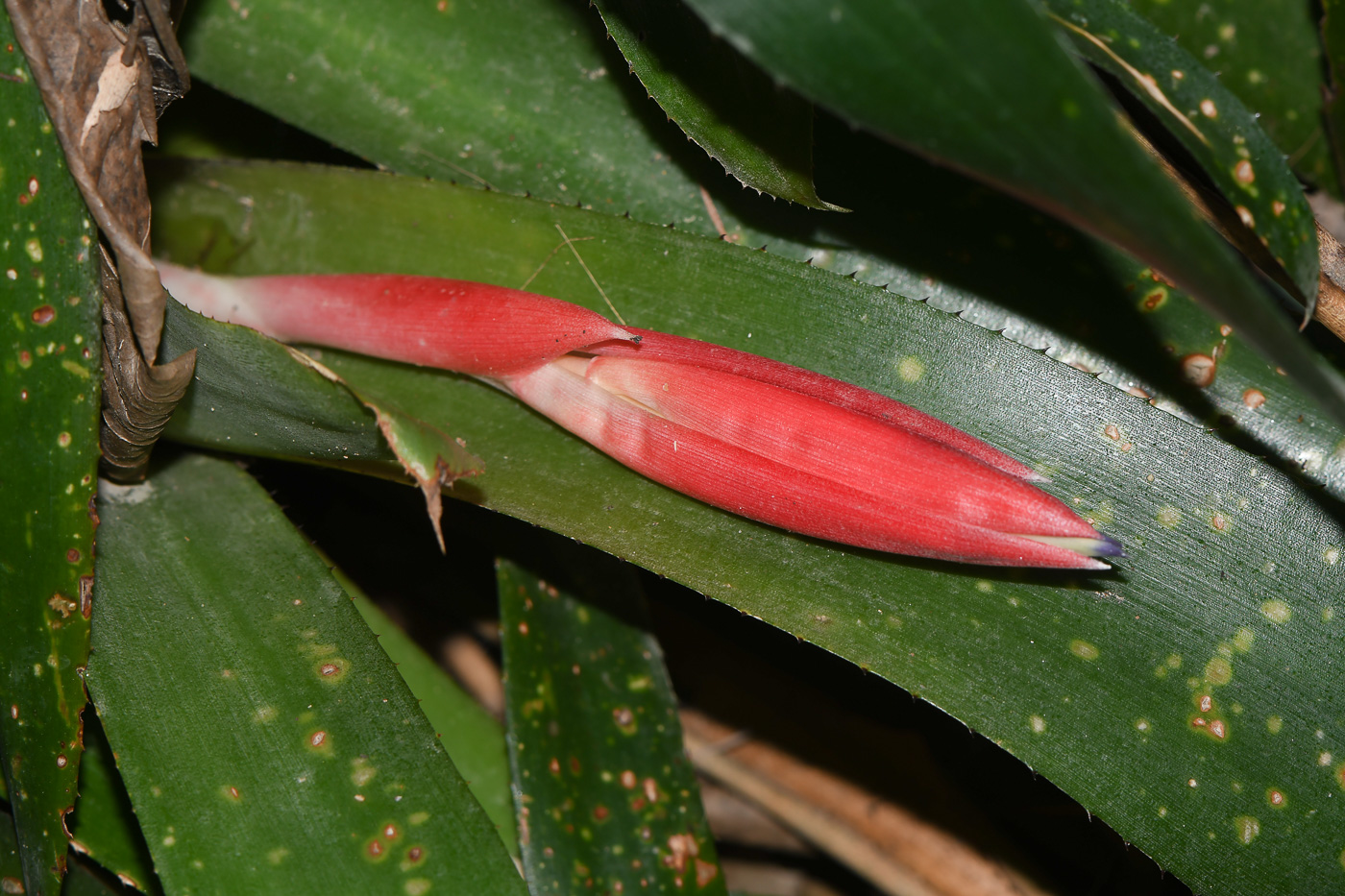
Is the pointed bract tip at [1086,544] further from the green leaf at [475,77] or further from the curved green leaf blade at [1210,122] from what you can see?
the green leaf at [475,77]

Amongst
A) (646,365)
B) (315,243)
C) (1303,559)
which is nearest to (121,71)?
(315,243)

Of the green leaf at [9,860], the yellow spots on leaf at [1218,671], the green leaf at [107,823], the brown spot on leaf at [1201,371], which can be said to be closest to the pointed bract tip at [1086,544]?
the yellow spots on leaf at [1218,671]

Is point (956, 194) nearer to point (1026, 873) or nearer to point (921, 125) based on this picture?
point (921, 125)

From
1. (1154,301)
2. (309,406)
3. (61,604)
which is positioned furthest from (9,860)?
(1154,301)

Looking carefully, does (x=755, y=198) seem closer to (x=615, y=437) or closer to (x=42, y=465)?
(x=615, y=437)

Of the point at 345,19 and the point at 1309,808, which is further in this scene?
the point at 345,19

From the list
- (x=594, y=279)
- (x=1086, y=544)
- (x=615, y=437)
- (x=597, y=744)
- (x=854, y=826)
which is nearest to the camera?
(x=1086, y=544)

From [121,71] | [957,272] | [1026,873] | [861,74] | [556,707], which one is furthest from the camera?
[1026,873]
